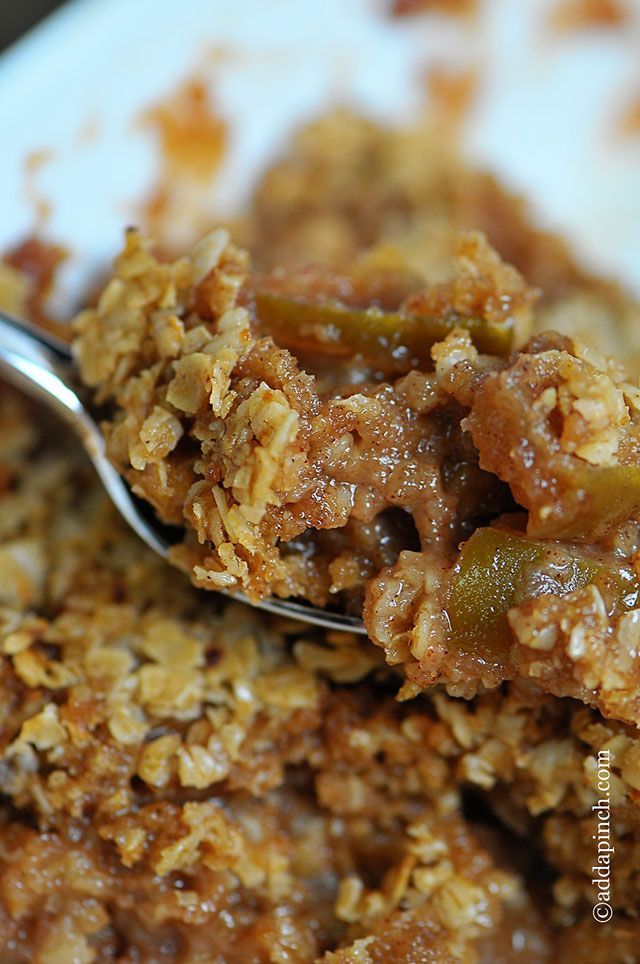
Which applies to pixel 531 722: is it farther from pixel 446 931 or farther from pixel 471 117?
pixel 471 117

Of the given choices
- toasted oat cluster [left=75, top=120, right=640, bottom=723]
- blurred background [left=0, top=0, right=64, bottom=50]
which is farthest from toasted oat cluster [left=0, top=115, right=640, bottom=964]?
blurred background [left=0, top=0, right=64, bottom=50]

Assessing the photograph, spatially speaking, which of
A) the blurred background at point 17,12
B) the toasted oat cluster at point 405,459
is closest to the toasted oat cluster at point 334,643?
the toasted oat cluster at point 405,459

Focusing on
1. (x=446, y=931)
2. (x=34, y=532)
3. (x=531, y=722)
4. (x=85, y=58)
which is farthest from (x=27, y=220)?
(x=446, y=931)

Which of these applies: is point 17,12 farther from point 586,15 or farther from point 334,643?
point 334,643

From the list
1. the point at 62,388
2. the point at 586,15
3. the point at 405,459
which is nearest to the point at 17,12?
the point at 62,388

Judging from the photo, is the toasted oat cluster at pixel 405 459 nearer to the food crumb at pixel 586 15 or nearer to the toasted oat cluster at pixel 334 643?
the toasted oat cluster at pixel 334 643
